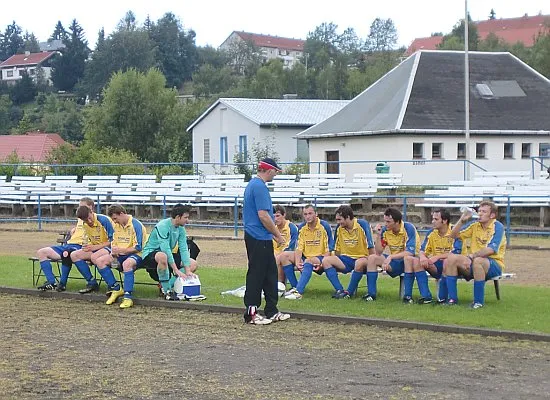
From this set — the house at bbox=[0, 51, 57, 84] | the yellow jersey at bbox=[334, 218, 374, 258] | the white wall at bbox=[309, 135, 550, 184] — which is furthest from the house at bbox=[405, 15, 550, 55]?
the yellow jersey at bbox=[334, 218, 374, 258]

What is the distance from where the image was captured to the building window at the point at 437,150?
136 ft

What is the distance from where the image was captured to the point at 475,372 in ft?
27.1

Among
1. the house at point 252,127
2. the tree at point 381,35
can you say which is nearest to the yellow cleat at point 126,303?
the house at point 252,127

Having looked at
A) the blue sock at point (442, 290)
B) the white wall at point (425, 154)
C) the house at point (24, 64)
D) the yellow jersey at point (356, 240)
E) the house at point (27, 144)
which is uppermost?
the house at point (24, 64)

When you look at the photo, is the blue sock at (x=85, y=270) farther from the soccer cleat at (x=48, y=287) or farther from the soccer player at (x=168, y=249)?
the soccer player at (x=168, y=249)

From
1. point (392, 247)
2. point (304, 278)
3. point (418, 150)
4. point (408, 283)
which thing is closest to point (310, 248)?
point (304, 278)

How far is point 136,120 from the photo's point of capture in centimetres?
6050

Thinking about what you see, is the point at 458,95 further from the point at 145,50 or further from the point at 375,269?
the point at 145,50

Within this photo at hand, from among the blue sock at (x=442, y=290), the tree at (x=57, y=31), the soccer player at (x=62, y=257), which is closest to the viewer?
the blue sock at (x=442, y=290)

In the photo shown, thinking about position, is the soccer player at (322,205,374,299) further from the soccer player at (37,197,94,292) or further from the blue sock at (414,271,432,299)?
the soccer player at (37,197,94,292)

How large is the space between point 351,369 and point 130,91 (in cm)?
5409

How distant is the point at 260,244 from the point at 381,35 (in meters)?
131

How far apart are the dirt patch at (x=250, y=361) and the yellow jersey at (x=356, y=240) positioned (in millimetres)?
1775

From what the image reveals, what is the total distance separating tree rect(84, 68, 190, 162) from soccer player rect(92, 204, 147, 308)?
46341 millimetres
